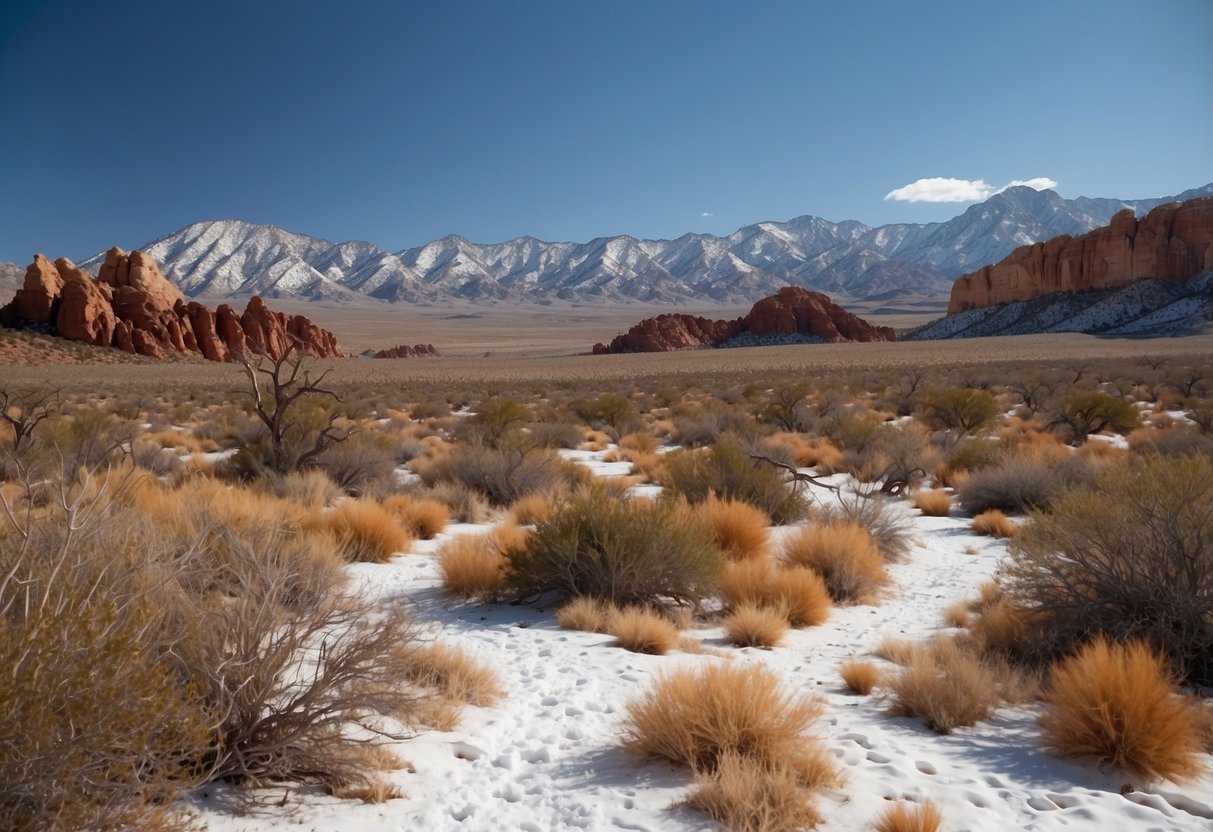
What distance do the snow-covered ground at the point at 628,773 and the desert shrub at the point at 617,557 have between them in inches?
33.6

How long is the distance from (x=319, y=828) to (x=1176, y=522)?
549 cm

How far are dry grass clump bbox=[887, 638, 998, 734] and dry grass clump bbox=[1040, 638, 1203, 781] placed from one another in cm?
38

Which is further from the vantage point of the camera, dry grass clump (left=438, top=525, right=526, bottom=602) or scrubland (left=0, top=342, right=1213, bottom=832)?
dry grass clump (left=438, top=525, right=526, bottom=602)

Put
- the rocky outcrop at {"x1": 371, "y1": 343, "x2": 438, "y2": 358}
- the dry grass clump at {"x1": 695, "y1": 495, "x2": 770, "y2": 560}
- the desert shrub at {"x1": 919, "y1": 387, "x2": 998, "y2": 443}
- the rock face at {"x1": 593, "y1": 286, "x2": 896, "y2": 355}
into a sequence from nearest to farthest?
the dry grass clump at {"x1": 695, "y1": 495, "x2": 770, "y2": 560} < the desert shrub at {"x1": 919, "y1": 387, "x2": 998, "y2": 443} < the rocky outcrop at {"x1": 371, "y1": 343, "x2": 438, "y2": 358} < the rock face at {"x1": 593, "y1": 286, "x2": 896, "y2": 355}

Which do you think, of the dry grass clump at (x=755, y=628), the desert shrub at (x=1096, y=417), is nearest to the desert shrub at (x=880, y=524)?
the dry grass clump at (x=755, y=628)

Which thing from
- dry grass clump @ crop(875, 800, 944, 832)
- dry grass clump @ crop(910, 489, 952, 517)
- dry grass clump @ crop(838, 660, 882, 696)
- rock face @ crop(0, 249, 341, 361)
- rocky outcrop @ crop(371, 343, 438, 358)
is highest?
rock face @ crop(0, 249, 341, 361)

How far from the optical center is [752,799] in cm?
320

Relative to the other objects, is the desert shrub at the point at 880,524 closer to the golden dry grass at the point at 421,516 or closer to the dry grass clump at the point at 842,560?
the dry grass clump at the point at 842,560

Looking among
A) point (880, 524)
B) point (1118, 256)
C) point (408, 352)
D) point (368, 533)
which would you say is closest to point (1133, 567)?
point (880, 524)

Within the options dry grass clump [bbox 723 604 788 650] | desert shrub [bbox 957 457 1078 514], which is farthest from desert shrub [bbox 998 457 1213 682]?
desert shrub [bbox 957 457 1078 514]

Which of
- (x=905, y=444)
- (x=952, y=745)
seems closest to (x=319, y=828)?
(x=952, y=745)

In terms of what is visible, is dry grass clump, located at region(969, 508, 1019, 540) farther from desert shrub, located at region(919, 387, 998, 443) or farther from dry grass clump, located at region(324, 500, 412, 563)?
desert shrub, located at region(919, 387, 998, 443)

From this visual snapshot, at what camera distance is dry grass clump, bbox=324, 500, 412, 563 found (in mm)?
7867

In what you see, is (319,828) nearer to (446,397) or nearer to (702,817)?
(702,817)
